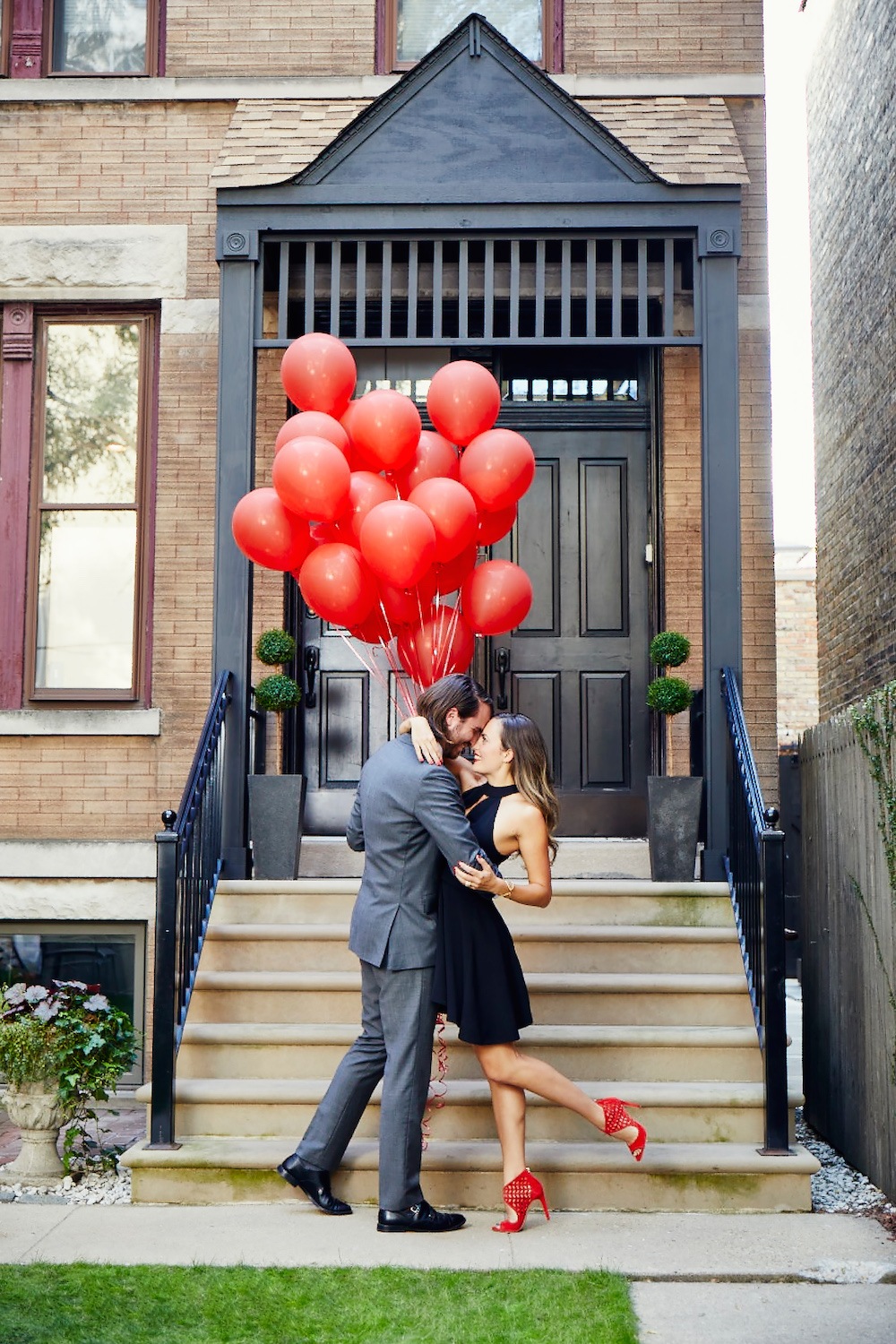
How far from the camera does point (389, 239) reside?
24.4 feet

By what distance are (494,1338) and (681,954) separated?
2.63m

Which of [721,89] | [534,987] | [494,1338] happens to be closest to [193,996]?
[534,987]

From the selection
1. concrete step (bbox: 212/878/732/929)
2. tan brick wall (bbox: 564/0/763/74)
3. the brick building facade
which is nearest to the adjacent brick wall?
tan brick wall (bbox: 564/0/763/74)

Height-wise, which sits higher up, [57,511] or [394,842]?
[57,511]

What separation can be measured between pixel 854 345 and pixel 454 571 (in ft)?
18.6

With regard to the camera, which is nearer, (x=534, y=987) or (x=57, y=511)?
(x=534, y=987)

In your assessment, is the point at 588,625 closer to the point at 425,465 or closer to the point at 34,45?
the point at 425,465

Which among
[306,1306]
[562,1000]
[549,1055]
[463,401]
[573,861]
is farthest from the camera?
[573,861]

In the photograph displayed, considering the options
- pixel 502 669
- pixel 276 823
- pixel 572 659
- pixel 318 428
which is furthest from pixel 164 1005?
pixel 572 659

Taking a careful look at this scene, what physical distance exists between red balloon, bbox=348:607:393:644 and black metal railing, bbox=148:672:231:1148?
0.75 metres

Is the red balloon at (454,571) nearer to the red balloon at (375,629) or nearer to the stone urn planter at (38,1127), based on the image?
the red balloon at (375,629)

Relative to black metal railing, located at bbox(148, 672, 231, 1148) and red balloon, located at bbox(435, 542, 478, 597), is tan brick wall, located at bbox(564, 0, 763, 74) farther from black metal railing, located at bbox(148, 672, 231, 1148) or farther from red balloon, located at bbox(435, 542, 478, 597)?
black metal railing, located at bbox(148, 672, 231, 1148)

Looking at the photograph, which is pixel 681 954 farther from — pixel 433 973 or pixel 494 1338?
pixel 494 1338

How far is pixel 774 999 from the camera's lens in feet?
17.9
